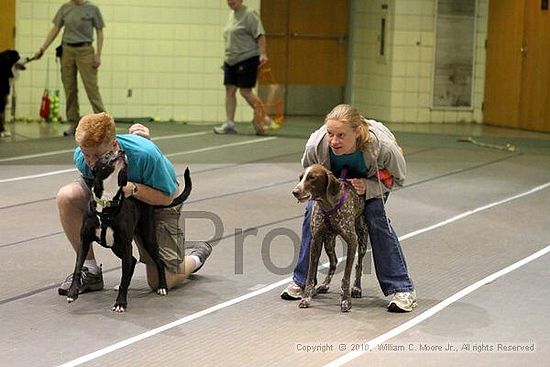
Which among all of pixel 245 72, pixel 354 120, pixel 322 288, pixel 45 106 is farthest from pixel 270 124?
pixel 354 120

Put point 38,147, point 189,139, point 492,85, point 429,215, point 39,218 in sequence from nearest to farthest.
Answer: point 39,218
point 429,215
point 38,147
point 189,139
point 492,85

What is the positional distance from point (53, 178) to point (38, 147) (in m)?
2.34

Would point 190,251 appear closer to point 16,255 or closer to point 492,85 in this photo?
point 16,255

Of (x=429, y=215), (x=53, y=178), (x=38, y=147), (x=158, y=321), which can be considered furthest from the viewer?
(x=38, y=147)

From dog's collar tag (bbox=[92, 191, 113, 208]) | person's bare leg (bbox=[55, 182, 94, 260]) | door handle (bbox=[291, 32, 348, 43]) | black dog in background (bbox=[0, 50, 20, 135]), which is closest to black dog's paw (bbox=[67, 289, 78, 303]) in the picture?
person's bare leg (bbox=[55, 182, 94, 260])

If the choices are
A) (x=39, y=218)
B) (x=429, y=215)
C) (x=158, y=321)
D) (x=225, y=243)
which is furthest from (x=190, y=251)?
(x=429, y=215)

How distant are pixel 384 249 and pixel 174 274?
122 centimetres

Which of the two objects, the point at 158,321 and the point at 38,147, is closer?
the point at 158,321

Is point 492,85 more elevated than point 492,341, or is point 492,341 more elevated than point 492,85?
point 492,85

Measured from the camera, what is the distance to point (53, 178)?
1052 centimetres

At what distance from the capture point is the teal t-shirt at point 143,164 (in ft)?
19.8

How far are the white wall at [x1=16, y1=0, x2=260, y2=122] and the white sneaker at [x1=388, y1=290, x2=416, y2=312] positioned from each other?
10.3m

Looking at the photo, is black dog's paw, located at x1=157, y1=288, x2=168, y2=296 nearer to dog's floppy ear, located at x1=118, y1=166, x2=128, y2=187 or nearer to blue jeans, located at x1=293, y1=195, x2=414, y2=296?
dog's floppy ear, located at x1=118, y1=166, x2=128, y2=187

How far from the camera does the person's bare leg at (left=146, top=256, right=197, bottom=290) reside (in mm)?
6336
